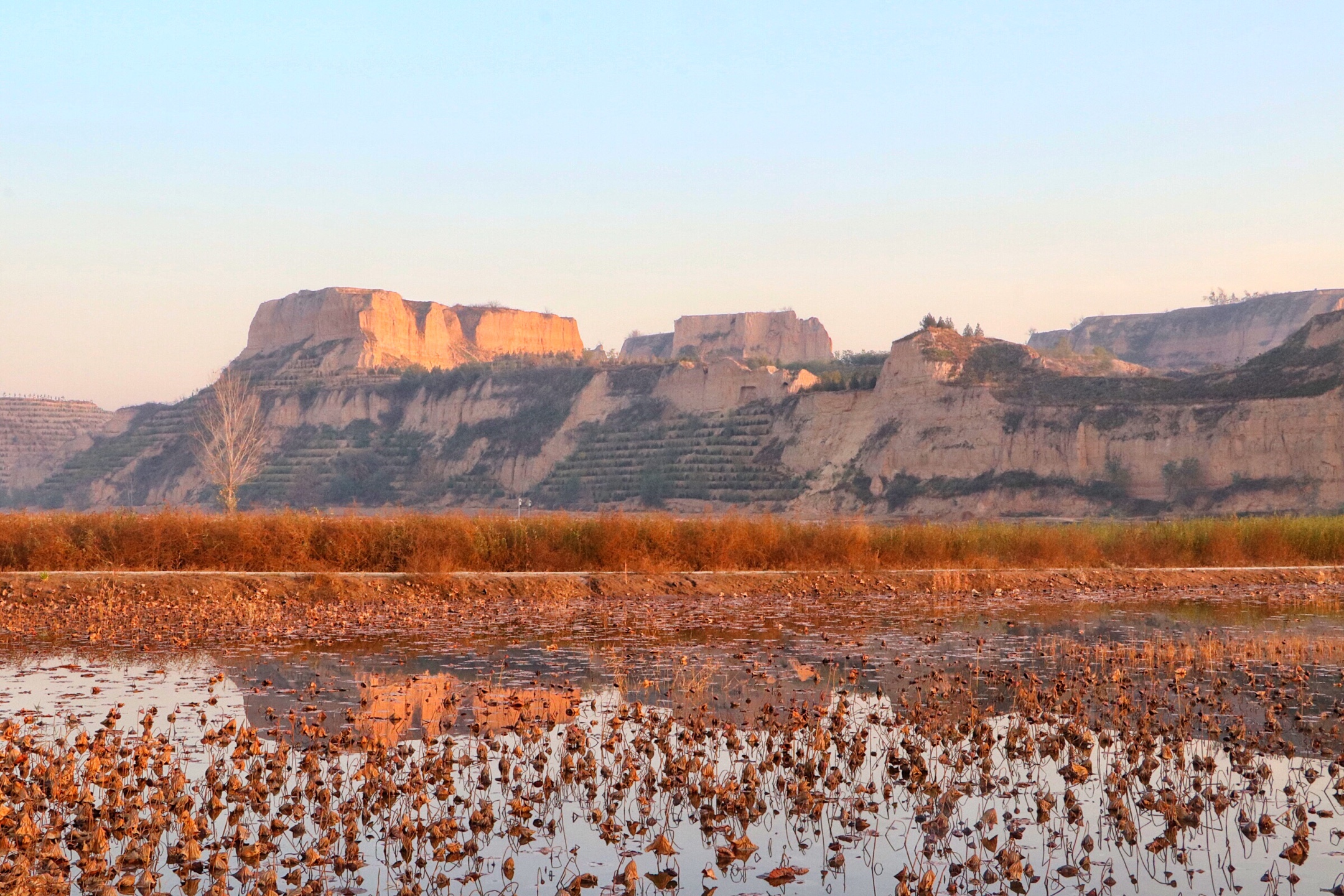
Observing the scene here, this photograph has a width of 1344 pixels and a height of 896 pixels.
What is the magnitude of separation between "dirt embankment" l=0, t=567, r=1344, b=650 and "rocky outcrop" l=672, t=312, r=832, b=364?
92.0 metres

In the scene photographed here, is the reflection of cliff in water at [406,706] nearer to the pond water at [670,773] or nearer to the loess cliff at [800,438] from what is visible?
the pond water at [670,773]

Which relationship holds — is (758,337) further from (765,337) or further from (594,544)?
(594,544)

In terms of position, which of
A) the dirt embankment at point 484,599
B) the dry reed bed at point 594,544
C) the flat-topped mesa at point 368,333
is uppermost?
the flat-topped mesa at point 368,333

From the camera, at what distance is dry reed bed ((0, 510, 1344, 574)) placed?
21.3m

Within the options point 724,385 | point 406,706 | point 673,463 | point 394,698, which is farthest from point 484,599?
point 724,385

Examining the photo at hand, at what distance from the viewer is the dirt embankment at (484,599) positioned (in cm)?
1562

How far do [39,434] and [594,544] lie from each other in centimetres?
9021

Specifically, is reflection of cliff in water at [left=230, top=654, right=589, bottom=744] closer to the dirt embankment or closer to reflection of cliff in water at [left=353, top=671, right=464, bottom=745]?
reflection of cliff in water at [left=353, top=671, right=464, bottom=745]

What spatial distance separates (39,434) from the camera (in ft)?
327

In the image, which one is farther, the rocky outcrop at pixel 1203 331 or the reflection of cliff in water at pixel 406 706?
the rocky outcrop at pixel 1203 331

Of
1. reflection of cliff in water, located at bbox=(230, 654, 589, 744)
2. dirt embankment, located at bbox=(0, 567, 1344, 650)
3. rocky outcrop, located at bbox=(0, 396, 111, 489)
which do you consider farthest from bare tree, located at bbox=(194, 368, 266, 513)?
reflection of cliff in water, located at bbox=(230, 654, 589, 744)

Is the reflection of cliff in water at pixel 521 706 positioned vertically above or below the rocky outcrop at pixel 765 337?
below

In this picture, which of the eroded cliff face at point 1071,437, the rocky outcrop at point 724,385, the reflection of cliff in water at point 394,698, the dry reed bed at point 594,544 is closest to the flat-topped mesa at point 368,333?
the rocky outcrop at point 724,385

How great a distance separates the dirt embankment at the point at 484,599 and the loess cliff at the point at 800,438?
2365 centimetres
